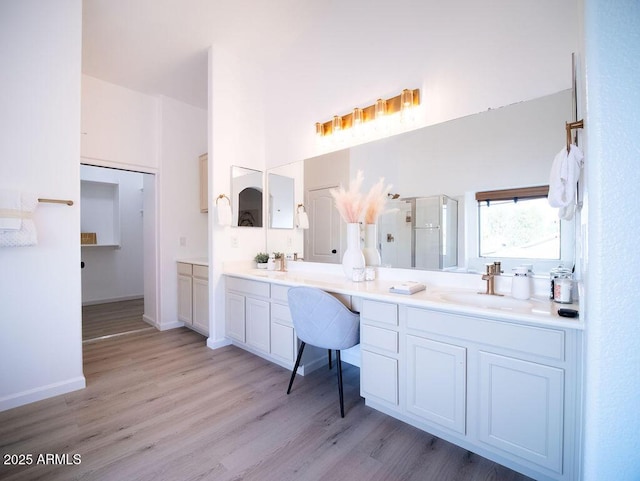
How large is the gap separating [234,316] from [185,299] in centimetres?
104

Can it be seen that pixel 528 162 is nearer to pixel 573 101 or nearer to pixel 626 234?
pixel 573 101

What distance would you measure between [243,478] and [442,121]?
235 cm

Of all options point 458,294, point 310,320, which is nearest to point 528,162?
point 458,294

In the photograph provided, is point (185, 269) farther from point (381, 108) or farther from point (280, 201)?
point (381, 108)

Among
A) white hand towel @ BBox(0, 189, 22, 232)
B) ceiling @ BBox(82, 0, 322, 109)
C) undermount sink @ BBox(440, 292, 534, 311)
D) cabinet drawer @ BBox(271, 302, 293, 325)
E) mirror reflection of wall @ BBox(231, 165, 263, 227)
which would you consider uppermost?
ceiling @ BBox(82, 0, 322, 109)

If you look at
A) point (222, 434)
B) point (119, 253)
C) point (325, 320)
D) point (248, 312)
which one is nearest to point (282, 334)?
point (248, 312)

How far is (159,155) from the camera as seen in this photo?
3.56 metres

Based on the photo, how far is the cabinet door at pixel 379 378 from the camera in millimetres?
1660

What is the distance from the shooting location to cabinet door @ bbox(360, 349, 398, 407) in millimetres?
1660

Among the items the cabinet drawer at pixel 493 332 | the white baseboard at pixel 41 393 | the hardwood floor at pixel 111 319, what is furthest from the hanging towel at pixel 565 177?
the hardwood floor at pixel 111 319

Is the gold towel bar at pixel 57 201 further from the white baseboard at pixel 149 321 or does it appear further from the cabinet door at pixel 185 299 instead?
the white baseboard at pixel 149 321

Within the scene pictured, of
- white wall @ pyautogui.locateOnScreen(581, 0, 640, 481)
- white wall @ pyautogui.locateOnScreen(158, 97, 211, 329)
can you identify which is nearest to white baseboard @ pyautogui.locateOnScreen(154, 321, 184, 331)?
white wall @ pyautogui.locateOnScreen(158, 97, 211, 329)

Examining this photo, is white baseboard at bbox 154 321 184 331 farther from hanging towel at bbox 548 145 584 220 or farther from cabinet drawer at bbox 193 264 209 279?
hanging towel at bbox 548 145 584 220

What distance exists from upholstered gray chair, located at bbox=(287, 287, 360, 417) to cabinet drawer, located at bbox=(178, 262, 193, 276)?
6.50 ft
